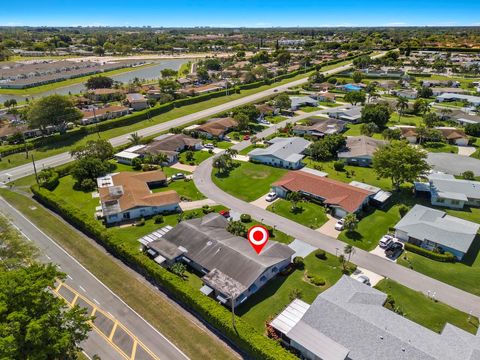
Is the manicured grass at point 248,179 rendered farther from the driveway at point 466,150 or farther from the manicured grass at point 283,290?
the driveway at point 466,150

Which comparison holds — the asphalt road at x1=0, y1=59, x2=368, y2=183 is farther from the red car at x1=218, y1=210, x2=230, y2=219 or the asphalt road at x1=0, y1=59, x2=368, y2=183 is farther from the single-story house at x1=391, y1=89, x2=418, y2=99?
the single-story house at x1=391, y1=89, x2=418, y2=99

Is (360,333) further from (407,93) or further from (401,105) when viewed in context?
(407,93)

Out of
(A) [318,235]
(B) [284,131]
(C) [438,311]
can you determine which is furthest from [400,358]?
(B) [284,131]

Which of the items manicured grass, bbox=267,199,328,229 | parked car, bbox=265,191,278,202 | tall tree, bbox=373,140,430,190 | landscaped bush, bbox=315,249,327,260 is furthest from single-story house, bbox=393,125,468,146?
landscaped bush, bbox=315,249,327,260

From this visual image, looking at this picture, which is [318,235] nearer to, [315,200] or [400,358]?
[315,200]

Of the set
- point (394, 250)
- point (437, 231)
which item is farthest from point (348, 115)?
point (394, 250)

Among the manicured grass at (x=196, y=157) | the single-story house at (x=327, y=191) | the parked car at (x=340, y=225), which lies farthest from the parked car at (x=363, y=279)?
the manicured grass at (x=196, y=157)
